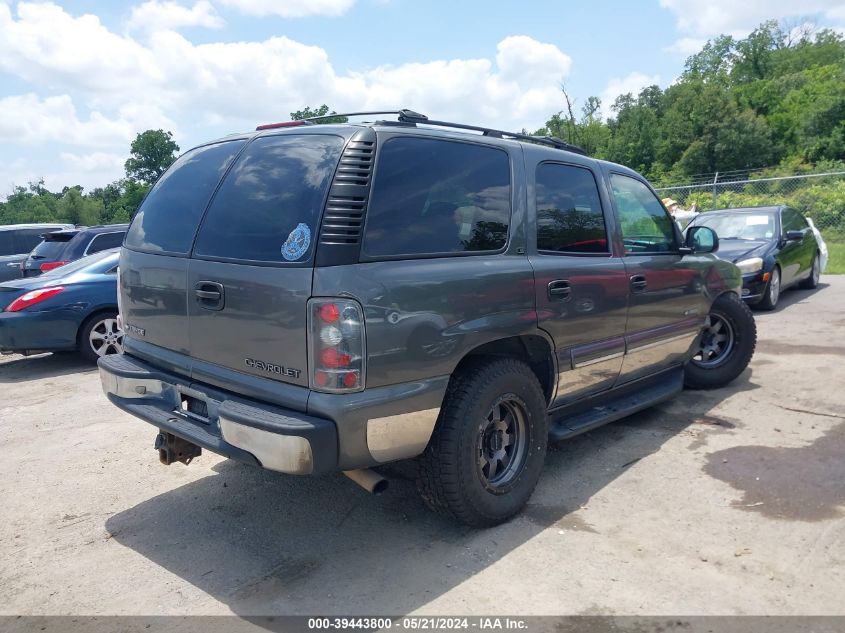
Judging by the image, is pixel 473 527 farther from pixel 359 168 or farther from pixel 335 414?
pixel 359 168

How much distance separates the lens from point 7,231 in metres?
14.5

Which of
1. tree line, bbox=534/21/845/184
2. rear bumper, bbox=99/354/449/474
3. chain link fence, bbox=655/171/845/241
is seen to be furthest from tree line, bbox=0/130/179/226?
rear bumper, bbox=99/354/449/474

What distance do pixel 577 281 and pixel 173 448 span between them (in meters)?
2.42

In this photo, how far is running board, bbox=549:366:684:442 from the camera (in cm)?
396

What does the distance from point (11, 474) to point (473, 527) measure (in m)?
3.19

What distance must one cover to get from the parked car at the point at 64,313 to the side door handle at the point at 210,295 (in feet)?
14.2

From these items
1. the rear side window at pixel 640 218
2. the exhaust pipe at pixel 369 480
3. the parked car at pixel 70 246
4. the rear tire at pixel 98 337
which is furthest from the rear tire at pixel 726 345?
the parked car at pixel 70 246

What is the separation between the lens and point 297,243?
2814 mm

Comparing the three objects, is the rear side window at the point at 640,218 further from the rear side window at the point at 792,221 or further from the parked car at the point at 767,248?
the rear side window at the point at 792,221

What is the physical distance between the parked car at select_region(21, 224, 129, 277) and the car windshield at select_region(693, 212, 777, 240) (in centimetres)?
953

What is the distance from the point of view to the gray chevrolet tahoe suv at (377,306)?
9.01 ft

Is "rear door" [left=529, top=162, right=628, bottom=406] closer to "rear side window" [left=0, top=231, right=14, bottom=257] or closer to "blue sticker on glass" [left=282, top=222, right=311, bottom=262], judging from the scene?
"blue sticker on glass" [left=282, top=222, right=311, bottom=262]

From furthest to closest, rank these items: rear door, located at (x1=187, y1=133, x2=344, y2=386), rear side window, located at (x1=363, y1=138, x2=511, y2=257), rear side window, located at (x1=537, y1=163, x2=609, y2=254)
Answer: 1. rear side window, located at (x1=537, y1=163, x2=609, y2=254)
2. rear side window, located at (x1=363, y1=138, x2=511, y2=257)
3. rear door, located at (x1=187, y1=133, x2=344, y2=386)

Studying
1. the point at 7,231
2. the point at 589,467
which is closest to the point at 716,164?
the point at 7,231
